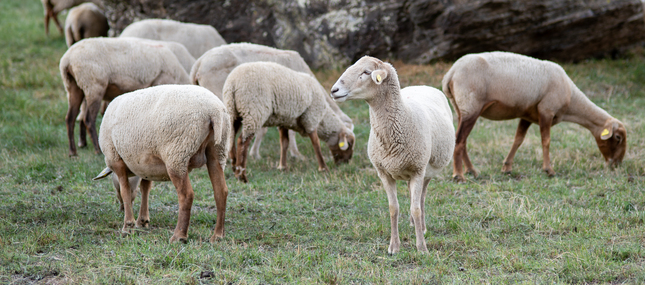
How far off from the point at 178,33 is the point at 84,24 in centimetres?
351

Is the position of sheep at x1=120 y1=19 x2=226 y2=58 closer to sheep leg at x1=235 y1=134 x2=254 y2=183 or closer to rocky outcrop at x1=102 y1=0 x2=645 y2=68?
rocky outcrop at x1=102 y1=0 x2=645 y2=68

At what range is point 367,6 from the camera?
12789 millimetres

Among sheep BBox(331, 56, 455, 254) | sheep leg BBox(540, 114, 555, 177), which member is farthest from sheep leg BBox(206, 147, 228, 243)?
sheep leg BBox(540, 114, 555, 177)

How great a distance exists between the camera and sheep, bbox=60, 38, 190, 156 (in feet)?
28.2

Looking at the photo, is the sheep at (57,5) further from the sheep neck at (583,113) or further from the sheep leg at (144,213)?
the sheep neck at (583,113)

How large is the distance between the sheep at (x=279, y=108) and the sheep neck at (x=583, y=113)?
332cm

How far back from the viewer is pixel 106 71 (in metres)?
8.70

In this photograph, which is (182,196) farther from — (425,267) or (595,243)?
(595,243)

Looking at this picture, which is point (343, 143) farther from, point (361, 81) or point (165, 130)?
point (361, 81)

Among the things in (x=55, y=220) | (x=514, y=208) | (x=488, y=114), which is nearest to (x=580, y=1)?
(x=488, y=114)

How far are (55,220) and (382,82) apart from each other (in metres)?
3.47

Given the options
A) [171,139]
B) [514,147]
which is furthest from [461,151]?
[171,139]

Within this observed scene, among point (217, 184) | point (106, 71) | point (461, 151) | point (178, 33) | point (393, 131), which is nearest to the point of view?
point (393, 131)

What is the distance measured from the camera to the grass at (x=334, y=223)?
14.3 feet
